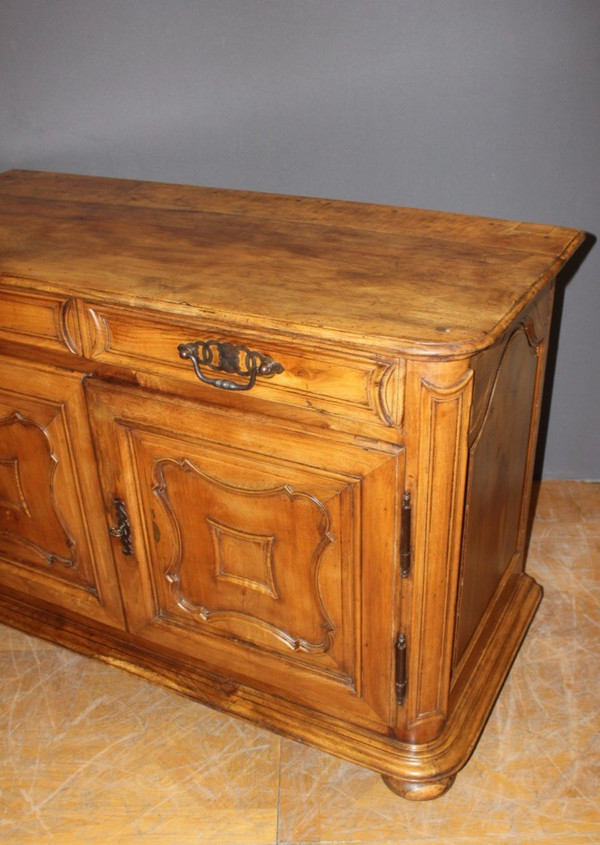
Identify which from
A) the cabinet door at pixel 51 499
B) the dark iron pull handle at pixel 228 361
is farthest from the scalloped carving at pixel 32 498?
the dark iron pull handle at pixel 228 361

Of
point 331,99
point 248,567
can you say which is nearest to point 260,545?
point 248,567

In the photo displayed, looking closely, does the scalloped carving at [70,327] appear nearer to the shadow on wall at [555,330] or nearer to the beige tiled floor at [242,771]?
the beige tiled floor at [242,771]

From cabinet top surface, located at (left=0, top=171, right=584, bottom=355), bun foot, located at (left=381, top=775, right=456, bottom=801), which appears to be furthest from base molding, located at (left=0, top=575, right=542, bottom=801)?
cabinet top surface, located at (left=0, top=171, right=584, bottom=355)

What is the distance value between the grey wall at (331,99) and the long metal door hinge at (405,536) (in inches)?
38.8

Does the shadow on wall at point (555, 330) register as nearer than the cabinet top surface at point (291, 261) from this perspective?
No

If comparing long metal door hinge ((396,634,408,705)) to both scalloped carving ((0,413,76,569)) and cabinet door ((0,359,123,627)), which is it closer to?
cabinet door ((0,359,123,627))

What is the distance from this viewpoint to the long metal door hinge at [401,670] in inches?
57.6

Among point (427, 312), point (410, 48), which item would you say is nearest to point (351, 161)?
point (410, 48)

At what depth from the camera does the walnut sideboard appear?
51.0 inches

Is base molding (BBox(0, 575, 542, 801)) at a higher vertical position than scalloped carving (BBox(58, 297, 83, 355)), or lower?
lower

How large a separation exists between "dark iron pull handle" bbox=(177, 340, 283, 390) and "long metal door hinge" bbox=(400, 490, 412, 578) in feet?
0.89

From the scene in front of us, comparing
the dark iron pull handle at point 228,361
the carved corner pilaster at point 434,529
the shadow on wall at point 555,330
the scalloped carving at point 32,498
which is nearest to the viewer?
the carved corner pilaster at point 434,529

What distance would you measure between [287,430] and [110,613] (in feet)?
2.18

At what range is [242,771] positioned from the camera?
1671 millimetres
